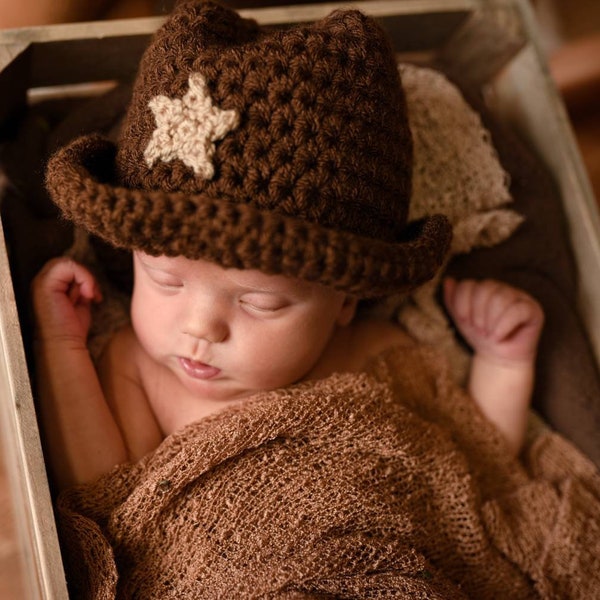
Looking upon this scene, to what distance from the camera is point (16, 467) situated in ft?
2.87

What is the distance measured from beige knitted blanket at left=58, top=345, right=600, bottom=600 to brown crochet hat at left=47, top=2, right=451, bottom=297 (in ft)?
0.78

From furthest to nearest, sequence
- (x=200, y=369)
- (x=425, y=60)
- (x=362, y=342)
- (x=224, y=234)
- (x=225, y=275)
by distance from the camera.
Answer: (x=425, y=60) < (x=362, y=342) < (x=200, y=369) < (x=225, y=275) < (x=224, y=234)

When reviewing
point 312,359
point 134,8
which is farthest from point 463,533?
point 134,8

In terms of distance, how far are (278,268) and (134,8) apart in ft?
2.26

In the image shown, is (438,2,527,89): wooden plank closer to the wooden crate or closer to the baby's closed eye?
the wooden crate

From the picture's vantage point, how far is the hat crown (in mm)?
777

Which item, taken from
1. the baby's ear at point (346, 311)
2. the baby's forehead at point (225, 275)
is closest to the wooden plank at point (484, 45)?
the baby's ear at point (346, 311)

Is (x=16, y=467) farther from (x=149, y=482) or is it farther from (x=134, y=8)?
(x=134, y=8)

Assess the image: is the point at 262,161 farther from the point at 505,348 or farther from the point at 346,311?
the point at 505,348

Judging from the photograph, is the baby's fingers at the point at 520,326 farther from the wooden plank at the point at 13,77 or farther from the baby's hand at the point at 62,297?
the wooden plank at the point at 13,77

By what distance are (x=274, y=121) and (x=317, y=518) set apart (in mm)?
482

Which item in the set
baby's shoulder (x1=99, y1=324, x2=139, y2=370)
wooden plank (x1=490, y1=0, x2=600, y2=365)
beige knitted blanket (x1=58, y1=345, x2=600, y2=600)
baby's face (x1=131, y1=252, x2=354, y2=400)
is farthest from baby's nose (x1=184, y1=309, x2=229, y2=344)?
wooden plank (x1=490, y1=0, x2=600, y2=365)

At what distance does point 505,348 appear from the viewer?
1.15m

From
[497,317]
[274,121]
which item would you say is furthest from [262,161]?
[497,317]
